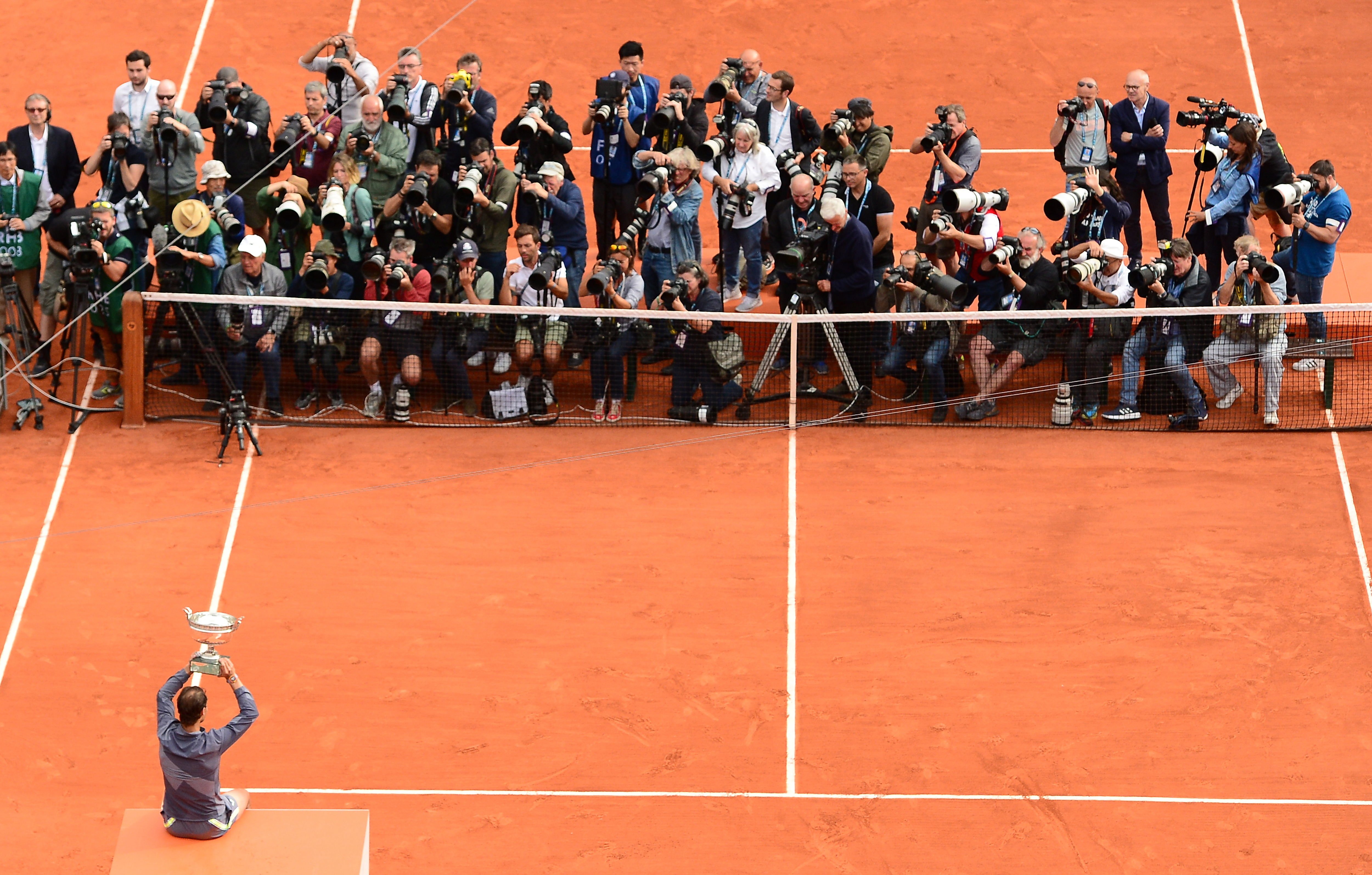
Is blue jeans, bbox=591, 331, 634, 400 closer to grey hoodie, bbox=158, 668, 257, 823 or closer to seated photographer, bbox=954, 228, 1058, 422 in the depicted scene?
seated photographer, bbox=954, 228, 1058, 422

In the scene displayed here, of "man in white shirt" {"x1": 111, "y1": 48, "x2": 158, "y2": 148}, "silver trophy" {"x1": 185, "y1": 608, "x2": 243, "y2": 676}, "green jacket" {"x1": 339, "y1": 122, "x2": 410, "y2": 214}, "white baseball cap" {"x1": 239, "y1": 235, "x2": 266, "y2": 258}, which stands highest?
"man in white shirt" {"x1": 111, "y1": 48, "x2": 158, "y2": 148}

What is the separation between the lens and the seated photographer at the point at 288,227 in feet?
59.1

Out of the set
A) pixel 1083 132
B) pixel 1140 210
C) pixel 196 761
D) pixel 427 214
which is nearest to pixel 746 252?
pixel 427 214

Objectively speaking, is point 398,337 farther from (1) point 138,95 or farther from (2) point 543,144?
(1) point 138,95

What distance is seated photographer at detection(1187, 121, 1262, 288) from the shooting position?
58.4 feet

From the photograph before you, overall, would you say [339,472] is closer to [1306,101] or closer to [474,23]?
[474,23]

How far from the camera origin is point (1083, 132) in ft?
61.8

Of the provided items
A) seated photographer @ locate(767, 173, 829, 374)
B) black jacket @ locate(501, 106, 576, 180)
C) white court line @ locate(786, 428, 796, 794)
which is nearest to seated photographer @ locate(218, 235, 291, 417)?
black jacket @ locate(501, 106, 576, 180)

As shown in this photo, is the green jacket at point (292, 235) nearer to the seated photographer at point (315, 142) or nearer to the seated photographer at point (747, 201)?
the seated photographer at point (315, 142)

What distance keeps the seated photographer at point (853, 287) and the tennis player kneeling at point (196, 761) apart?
689 centimetres

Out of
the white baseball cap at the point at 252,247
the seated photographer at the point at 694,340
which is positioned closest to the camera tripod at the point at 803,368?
the seated photographer at the point at 694,340

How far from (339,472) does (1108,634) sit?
6.10m

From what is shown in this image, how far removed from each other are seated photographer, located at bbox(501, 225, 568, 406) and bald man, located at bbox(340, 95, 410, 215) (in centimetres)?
160

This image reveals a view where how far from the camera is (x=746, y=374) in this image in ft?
58.3
